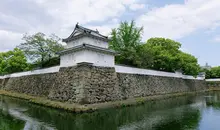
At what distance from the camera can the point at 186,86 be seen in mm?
33406

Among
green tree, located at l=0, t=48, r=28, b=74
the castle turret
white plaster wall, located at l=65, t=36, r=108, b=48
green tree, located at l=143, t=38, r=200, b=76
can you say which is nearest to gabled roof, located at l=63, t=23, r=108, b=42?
the castle turret

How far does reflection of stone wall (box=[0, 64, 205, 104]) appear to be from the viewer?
16000 mm

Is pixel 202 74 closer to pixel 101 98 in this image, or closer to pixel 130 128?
pixel 101 98

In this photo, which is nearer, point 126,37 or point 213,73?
point 126,37

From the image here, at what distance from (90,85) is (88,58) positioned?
8.76 feet

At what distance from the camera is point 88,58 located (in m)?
16.9

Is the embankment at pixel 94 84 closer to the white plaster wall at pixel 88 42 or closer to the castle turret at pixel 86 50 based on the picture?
the castle turret at pixel 86 50

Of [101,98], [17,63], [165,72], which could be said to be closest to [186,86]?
[165,72]

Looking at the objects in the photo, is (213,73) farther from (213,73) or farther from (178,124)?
(178,124)

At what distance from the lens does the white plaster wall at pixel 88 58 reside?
55.5 feet

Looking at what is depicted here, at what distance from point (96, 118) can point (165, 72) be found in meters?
19.8

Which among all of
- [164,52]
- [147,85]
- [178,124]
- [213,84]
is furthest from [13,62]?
[213,84]

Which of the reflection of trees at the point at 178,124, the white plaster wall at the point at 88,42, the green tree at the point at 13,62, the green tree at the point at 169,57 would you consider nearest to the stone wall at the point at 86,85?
the white plaster wall at the point at 88,42

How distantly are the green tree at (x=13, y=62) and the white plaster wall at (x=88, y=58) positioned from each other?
1676 centimetres
